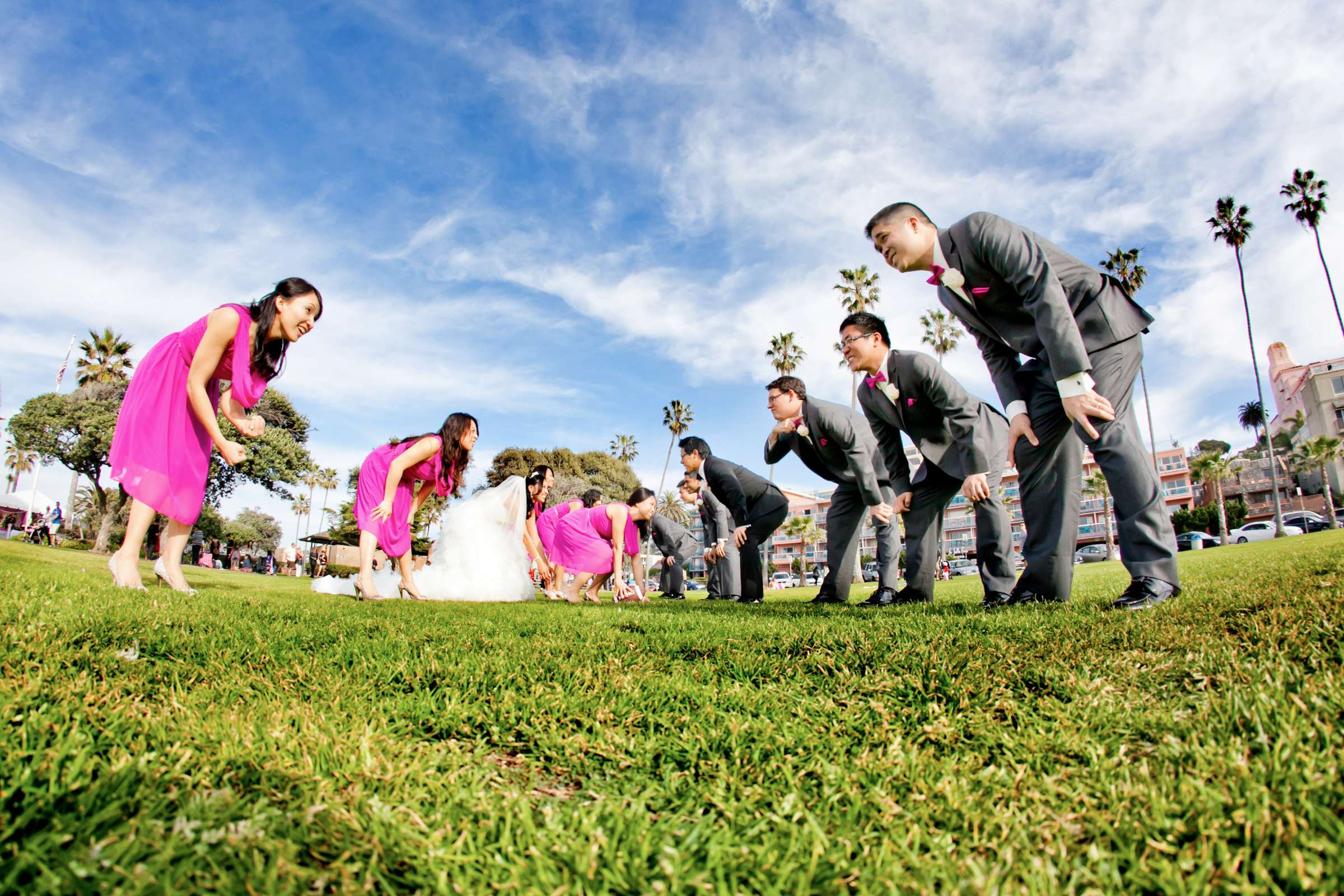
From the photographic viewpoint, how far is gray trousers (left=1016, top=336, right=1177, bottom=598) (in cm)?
390

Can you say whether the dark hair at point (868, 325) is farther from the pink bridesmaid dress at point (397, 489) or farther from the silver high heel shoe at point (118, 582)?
the silver high heel shoe at point (118, 582)

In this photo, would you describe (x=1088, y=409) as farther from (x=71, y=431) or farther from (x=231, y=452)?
(x=71, y=431)

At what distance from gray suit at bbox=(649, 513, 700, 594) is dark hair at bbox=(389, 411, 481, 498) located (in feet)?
19.0

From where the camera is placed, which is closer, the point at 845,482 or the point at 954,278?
the point at 954,278

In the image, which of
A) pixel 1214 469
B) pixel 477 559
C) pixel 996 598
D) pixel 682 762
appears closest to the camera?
pixel 682 762

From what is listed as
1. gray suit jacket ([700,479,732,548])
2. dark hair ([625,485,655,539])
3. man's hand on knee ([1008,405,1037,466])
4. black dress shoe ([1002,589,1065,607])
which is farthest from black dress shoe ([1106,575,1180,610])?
dark hair ([625,485,655,539])

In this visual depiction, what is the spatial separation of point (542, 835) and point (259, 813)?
1.62 feet

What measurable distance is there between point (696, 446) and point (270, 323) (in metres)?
6.14

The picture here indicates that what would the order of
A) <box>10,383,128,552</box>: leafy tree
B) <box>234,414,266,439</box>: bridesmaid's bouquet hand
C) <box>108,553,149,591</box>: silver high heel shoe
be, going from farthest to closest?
<box>10,383,128,552</box>: leafy tree, <box>234,414,266,439</box>: bridesmaid's bouquet hand, <box>108,553,149,591</box>: silver high heel shoe

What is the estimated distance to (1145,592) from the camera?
377 cm

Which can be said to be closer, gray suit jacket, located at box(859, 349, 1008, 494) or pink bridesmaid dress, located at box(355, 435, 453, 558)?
gray suit jacket, located at box(859, 349, 1008, 494)

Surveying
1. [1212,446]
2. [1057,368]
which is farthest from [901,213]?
[1212,446]

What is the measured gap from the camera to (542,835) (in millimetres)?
1191

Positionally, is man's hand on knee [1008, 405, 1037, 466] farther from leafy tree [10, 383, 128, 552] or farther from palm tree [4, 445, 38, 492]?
palm tree [4, 445, 38, 492]
